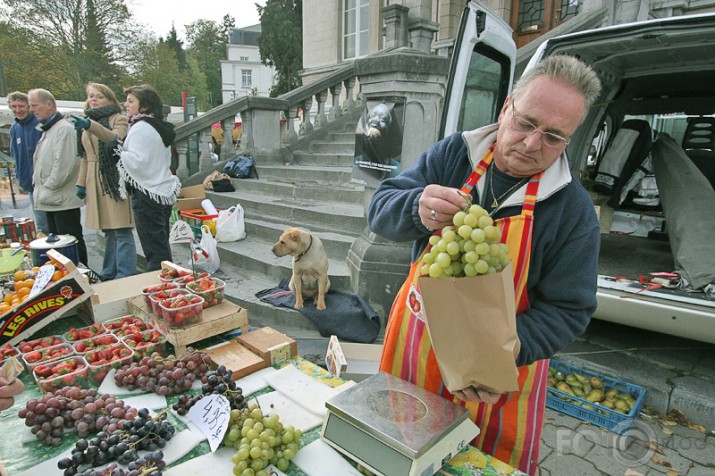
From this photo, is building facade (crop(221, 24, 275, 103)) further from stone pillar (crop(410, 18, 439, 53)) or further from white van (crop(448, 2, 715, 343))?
white van (crop(448, 2, 715, 343))

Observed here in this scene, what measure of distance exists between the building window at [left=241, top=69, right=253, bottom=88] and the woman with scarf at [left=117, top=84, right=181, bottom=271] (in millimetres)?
56717

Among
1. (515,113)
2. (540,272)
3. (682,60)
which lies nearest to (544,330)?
(540,272)

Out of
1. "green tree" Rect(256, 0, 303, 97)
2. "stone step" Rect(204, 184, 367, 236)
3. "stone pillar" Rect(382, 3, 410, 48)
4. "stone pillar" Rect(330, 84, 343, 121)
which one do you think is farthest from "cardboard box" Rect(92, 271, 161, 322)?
"green tree" Rect(256, 0, 303, 97)

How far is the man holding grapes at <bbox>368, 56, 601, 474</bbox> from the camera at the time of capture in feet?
4.53

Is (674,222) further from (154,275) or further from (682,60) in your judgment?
(154,275)

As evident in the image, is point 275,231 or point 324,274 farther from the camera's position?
point 275,231

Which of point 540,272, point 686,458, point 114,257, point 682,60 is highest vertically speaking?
point 682,60

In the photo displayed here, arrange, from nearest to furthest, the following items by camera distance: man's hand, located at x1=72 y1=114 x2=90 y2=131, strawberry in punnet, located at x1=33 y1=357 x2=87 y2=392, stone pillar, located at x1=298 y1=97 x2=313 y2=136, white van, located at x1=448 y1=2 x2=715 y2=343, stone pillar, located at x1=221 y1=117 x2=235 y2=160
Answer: strawberry in punnet, located at x1=33 y1=357 x2=87 y2=392, white van, located at x1=448 y1=2 x2=715 y2=343, man's hand, located at x1=72 y1=114 x2=90 y2=131, stone pillar, located at x1=221 y1=117 x2=235 y2=160, stone pillar, located at x1=298 y1=97 x2=313 y2=136

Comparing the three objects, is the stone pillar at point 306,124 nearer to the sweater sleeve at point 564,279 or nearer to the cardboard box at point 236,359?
the cardboard box at point 236,359

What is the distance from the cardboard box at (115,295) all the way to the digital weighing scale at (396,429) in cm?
170

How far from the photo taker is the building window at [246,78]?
184 ft

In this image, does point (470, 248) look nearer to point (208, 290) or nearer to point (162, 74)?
point (208, 290)

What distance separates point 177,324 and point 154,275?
38.4 inches

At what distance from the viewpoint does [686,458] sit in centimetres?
279
